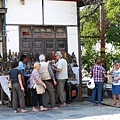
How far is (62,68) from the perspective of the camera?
12250 millimetres

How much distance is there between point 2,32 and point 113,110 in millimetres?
4821

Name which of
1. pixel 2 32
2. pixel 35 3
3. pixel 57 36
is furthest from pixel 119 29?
pixel 2 32

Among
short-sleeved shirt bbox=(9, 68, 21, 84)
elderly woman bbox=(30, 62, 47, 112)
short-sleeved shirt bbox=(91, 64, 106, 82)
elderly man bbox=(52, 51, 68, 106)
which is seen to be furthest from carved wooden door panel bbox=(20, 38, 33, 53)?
short-sleeved shirt bbox=(91, 64, 106, 82)

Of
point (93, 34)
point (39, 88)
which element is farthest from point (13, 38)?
point (93, 34)

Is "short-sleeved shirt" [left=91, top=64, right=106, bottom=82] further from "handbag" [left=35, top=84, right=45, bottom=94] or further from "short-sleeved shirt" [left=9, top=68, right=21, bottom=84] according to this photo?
"short-sleeved shirt" [left=9, top=68, right=21, bottom=84]

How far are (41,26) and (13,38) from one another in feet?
3.97

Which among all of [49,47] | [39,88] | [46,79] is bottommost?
[39,88]

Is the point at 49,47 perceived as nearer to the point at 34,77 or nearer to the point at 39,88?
the point at 34,77

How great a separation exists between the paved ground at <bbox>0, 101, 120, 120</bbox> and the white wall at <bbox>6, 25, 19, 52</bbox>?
7.26 feet

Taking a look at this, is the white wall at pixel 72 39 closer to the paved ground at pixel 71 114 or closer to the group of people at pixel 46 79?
the group of people at pixel 46 79

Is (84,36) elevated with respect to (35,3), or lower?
lower

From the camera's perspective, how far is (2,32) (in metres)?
12.9

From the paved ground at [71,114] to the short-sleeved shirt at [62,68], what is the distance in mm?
1064

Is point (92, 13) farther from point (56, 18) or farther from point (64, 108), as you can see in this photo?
point (64, 108)
